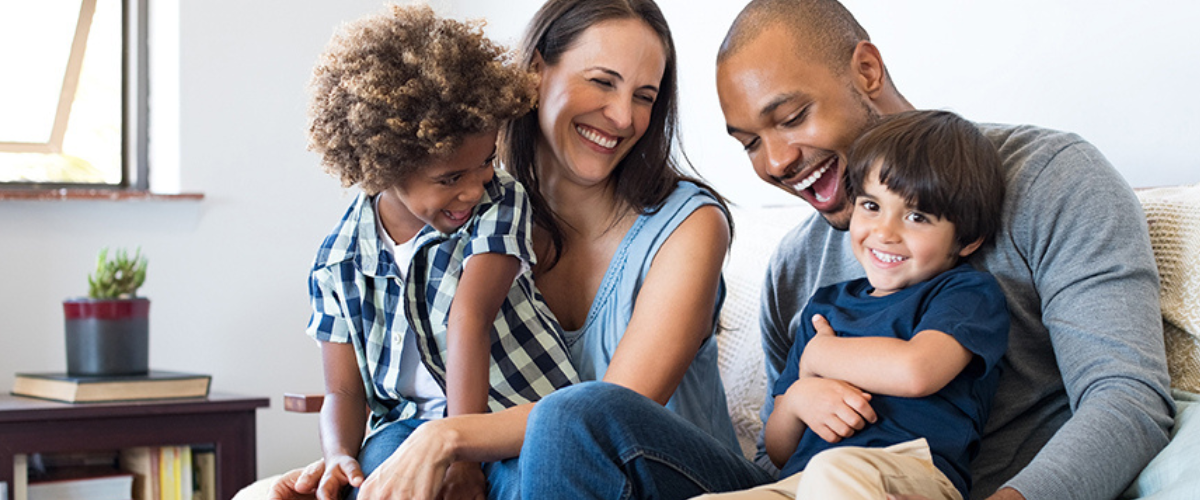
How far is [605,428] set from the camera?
1123mm

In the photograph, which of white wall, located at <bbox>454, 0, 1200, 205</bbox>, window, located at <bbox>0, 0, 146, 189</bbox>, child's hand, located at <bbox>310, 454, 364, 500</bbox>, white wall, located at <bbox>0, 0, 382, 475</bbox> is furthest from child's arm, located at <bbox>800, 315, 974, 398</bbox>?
window, located at <bbox>0, 0, 146, 189</bbox>

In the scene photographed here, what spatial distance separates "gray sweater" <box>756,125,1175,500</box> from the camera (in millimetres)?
1078

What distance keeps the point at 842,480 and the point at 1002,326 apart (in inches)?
12.6

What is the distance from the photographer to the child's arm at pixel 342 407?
1.46m

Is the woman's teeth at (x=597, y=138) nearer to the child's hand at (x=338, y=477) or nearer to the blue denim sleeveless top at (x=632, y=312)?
the blue denim sleeveless top at (x=632, y=312)

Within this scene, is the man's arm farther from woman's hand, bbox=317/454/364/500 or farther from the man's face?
woman's hand, bbox=317/454/364/500

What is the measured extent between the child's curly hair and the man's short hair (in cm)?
38

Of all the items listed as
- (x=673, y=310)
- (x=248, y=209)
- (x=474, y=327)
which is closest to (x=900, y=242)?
(x=673, y=310)

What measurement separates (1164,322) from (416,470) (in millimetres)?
889

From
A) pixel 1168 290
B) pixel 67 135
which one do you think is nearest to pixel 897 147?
pixel 1168 290

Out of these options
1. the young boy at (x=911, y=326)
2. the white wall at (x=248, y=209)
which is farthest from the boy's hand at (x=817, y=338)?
the white wall at (x=248, y=209)

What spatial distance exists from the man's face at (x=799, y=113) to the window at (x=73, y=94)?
2.20 meters

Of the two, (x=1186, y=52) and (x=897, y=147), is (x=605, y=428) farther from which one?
(x=1186, y=52)

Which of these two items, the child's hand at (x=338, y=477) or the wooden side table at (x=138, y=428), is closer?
the child's hand at (x=338, y=477)
